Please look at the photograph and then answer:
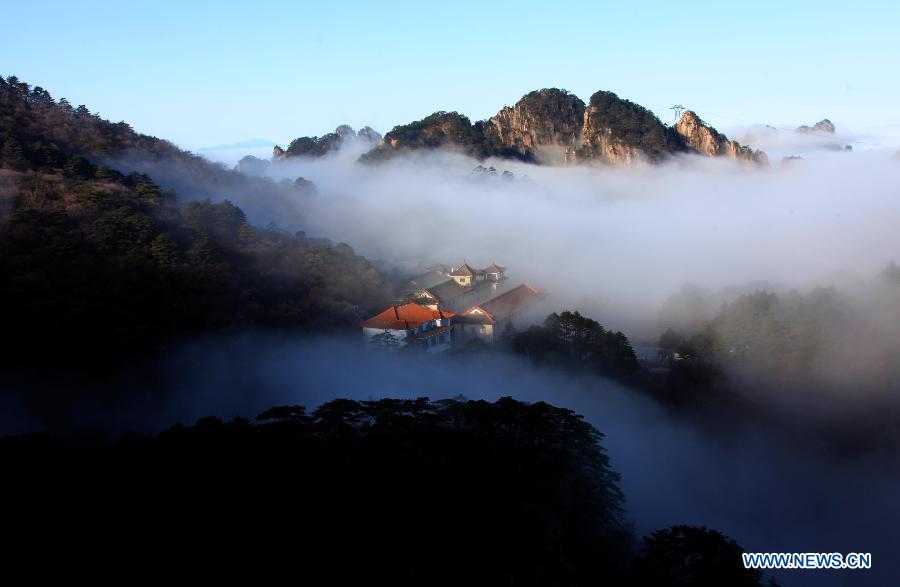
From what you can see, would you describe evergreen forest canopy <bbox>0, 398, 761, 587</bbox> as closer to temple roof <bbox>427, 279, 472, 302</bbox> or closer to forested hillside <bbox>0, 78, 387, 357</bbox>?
forested hillside <bbox>0, 78, 387, 357</bbox>

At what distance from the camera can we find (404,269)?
102 feet

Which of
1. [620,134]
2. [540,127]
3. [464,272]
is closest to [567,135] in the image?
[540,127]

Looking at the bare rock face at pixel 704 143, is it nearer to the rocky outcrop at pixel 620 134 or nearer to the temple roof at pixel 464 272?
the rocky outcrop at pixel 620 134

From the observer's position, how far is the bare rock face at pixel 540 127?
5631 cm

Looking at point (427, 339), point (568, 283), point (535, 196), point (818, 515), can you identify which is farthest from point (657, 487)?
point (535, 196)

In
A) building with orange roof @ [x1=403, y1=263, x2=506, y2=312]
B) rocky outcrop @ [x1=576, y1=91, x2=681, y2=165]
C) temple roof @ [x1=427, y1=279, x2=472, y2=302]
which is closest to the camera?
building with orange roof @ [x1=403, y1=263, x2=506, y2=312]

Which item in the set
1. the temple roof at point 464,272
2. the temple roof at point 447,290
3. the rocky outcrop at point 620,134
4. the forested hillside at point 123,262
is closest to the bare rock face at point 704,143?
the rocky outcrop at point 620,134

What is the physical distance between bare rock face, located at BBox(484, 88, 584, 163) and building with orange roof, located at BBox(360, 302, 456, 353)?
122ft

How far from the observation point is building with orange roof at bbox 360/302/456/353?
64.0 ft

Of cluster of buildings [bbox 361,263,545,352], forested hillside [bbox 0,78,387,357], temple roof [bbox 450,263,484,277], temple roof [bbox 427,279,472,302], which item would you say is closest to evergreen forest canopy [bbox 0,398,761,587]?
forested hillside [bbox 0,78,387,357]

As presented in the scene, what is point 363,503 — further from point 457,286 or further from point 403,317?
point 457,286

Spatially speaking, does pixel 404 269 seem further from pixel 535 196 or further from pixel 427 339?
pixel 535 196

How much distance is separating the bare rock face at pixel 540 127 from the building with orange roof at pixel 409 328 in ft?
122

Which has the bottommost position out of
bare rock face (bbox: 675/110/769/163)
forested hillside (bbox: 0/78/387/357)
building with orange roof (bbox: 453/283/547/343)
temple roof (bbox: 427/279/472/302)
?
building with orange roof (bbox: 453/283/547/343)
